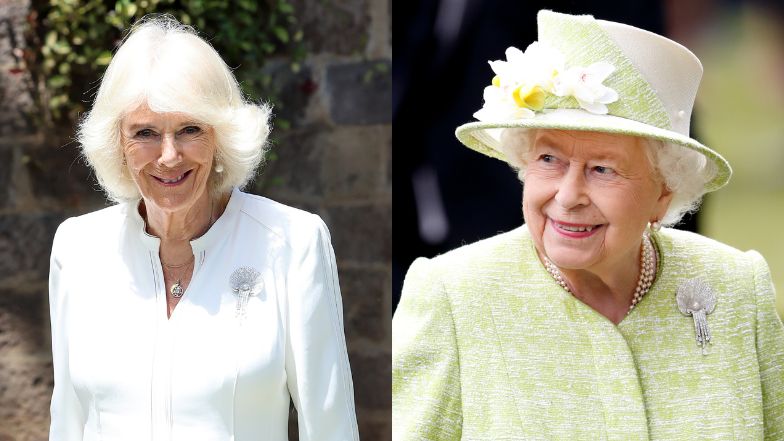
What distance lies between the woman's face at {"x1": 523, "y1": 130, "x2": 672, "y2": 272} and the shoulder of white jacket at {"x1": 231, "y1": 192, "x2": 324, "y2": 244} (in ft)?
2.37

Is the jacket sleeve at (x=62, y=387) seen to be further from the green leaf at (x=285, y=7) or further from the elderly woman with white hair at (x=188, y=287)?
the green leaf at (x=285, y=7)

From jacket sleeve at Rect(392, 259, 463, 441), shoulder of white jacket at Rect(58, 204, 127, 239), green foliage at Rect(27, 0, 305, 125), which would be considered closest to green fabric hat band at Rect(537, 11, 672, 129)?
jacket sleeve at Rect(392, 259, 463, 441)

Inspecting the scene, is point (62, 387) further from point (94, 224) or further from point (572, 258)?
point (572, 258)

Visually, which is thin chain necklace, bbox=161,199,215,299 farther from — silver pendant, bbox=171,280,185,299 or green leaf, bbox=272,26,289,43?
green leaf, bbox=272,26,289,43

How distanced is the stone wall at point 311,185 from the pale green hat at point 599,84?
170 cm

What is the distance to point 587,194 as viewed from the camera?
258cm

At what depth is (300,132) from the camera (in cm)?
441

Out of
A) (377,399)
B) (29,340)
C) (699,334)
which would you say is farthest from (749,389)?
(29,340)

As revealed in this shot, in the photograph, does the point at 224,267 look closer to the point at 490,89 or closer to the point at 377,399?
the point at 490,89

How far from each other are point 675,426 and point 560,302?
41 cm

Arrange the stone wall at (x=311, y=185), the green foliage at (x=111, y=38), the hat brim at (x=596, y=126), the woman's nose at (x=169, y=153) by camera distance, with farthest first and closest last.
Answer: the stone wall at (x=311, y=185) → the green foliage at (x=111, y=38) → the woman's nose at (x=169, y=153) → the hat brim at (x=596, y=126)

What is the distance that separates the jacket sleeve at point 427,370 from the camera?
8.80 ft

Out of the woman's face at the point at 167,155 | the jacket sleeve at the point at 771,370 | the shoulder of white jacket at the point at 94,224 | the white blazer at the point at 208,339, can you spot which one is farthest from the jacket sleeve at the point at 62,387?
the jacket sleeve at the point at 771,370

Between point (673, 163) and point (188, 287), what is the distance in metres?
1.37
